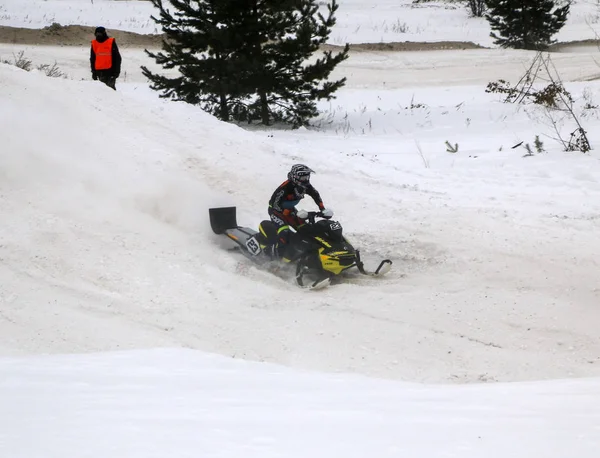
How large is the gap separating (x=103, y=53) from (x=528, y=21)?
22.7 m

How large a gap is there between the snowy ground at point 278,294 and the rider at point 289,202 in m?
0.80

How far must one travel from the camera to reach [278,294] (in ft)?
30.4

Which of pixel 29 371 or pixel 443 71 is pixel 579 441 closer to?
pixel 29 371

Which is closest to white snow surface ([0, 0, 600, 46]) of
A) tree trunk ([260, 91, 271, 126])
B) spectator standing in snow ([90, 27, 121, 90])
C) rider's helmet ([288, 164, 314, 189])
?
tree trunk ([260, 91, 271, 126])

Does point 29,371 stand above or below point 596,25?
below

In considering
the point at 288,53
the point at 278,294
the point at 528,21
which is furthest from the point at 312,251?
the point at 528,21

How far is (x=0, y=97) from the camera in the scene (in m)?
11.9

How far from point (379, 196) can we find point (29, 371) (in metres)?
7.82

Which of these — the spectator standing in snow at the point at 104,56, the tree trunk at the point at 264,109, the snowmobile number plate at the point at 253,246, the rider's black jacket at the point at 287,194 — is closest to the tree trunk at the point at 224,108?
the tree trunk at the point at 264,109

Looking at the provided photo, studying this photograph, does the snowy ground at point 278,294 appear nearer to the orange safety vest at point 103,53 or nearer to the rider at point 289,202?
the rider at point 289,202

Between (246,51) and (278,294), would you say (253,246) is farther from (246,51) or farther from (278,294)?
(246,51)

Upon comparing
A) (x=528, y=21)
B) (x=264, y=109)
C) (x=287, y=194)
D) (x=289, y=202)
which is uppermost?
(x=528, y=21)

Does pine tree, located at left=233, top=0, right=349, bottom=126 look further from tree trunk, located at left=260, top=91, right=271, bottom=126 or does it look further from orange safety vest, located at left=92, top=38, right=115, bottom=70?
orange safety vest, located at left=92, top=38, right=115, bottom=70

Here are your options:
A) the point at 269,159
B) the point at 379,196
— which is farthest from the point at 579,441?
the point at 269,159
